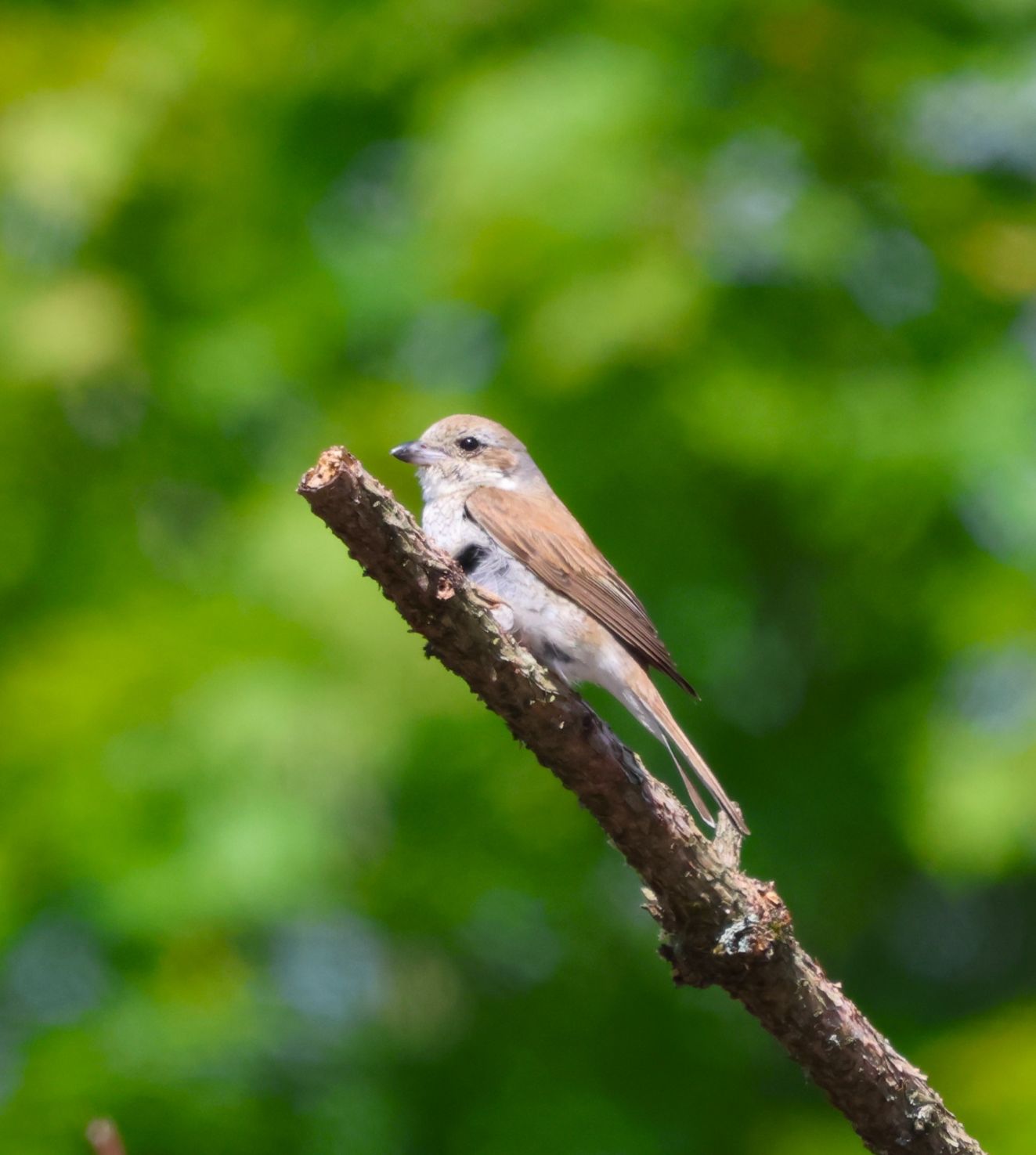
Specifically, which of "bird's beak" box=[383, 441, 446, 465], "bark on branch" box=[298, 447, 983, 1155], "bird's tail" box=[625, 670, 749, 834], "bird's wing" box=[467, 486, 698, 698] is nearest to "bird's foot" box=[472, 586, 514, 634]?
"bird's wing" box=[467, 486, 698, 698]

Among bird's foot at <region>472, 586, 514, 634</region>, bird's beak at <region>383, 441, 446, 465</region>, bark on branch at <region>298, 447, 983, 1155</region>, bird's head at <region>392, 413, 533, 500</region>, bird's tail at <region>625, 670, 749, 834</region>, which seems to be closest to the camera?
bark on branch at <region>298, 447, 983, 1155</region>

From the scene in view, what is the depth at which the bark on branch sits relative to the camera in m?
3.10

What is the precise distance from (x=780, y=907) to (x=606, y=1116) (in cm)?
266

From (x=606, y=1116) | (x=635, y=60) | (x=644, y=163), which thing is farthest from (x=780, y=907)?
(x=635, y=60)

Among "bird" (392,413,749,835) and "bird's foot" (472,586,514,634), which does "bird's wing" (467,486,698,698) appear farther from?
"bird's foot" (472,586,514,634)

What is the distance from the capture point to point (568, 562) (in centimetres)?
433

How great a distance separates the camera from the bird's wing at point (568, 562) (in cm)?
423

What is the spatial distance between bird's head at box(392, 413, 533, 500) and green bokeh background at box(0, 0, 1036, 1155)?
334mm

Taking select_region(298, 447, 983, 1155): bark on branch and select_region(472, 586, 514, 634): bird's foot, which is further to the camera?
select_region(472, 586, 514, 634): bird's foot

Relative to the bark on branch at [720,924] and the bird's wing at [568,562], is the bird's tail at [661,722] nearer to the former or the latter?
the bird's wing at [568,562]

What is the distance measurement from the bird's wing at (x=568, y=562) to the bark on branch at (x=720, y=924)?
0.97 meters

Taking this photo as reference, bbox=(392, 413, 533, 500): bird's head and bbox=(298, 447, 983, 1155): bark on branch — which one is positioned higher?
bbox=(392, 413, 533, 500): bird's head

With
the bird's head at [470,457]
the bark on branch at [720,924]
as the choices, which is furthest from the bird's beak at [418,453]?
the bark on branch at [720,924]

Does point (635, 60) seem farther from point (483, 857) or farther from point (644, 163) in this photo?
point (483, 857)
